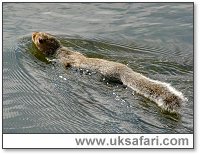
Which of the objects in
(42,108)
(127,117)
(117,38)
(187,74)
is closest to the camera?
(127,117)

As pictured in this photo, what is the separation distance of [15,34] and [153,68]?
4.23 metres

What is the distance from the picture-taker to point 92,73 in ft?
35.6

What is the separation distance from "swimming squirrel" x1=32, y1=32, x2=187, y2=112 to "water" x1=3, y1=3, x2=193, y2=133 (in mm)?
146

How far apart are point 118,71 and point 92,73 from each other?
0.70m

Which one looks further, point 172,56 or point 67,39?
point 67,39

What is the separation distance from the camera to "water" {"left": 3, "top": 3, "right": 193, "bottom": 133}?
8.91 meters

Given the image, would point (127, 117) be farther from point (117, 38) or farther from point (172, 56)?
point (117, 38)

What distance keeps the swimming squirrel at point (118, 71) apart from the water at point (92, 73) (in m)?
0.15

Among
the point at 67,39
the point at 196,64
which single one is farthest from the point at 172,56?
the point at 67,39

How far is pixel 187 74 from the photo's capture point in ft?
34.1

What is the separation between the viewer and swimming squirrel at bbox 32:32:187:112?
8.91 m

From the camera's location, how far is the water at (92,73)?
8906mm

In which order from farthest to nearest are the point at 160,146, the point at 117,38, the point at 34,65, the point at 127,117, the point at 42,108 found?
the point at 117,38, the point at 34,65, the point at 42,108, the point at 127,117, the point at 160,146

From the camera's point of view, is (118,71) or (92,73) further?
(92,73)
